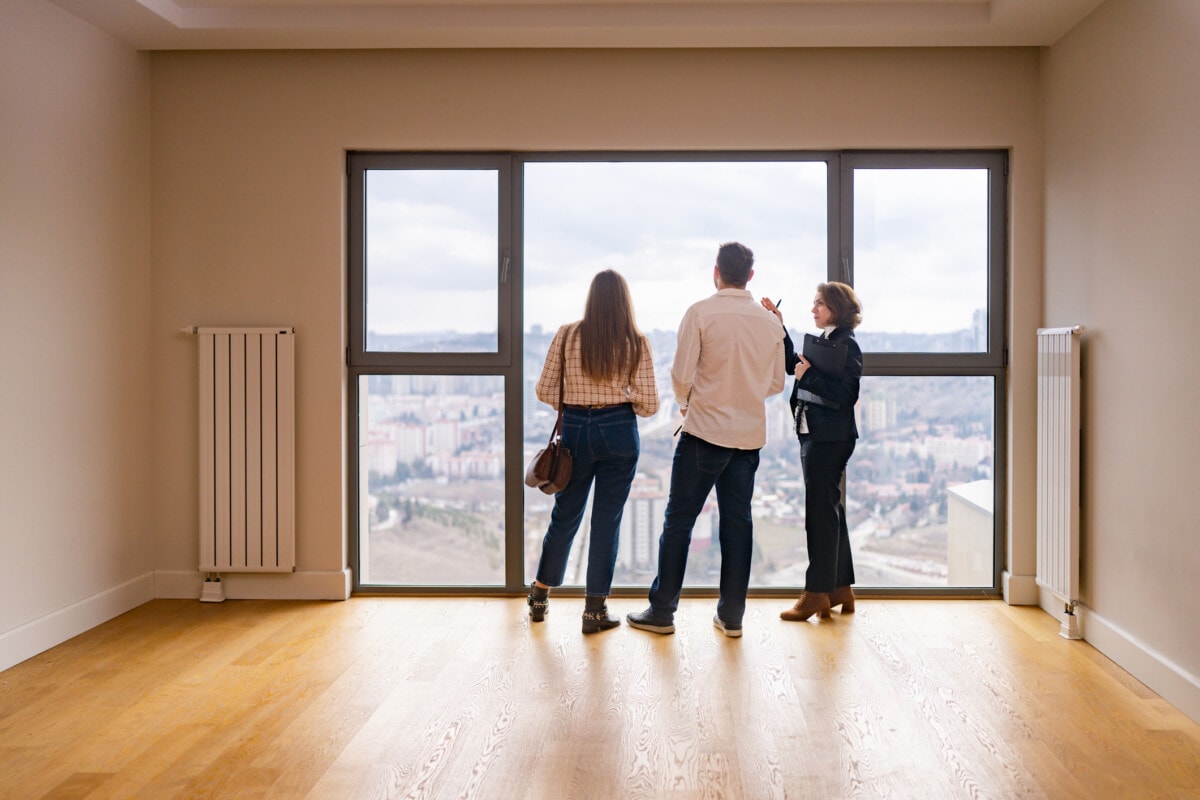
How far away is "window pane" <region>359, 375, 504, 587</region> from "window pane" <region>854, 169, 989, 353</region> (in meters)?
1.79

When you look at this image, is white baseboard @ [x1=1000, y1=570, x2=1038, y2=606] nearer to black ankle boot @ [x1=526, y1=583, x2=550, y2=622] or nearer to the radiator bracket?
black ankle boot @ [x1=526, y1=583, x2=550, y2=622]

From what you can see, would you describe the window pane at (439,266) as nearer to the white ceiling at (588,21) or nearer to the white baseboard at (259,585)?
the white ceiling at (588,21)

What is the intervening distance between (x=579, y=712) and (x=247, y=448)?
7.02 feet

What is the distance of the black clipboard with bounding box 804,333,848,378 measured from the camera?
354 cm

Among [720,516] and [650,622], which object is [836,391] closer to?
[720,516]

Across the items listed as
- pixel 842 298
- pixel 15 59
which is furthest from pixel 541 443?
pixel 15 59

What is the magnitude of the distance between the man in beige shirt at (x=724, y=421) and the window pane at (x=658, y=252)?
0.57m

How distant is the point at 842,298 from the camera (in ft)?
11.8

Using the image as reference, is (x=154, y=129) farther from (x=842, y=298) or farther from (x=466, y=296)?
(x=842, y=298)

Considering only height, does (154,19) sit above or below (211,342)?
above

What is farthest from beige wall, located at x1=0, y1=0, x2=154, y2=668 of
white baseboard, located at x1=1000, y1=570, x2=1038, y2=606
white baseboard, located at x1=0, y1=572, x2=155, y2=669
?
white baseboard, located at x1=1000, y1=570, x2=1038, y2=606

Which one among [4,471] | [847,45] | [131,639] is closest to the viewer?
[4,471]

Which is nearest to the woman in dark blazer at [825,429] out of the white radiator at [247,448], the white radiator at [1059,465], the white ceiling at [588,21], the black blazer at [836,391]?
the black blazer at [836,391]

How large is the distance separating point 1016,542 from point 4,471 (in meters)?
4.06
